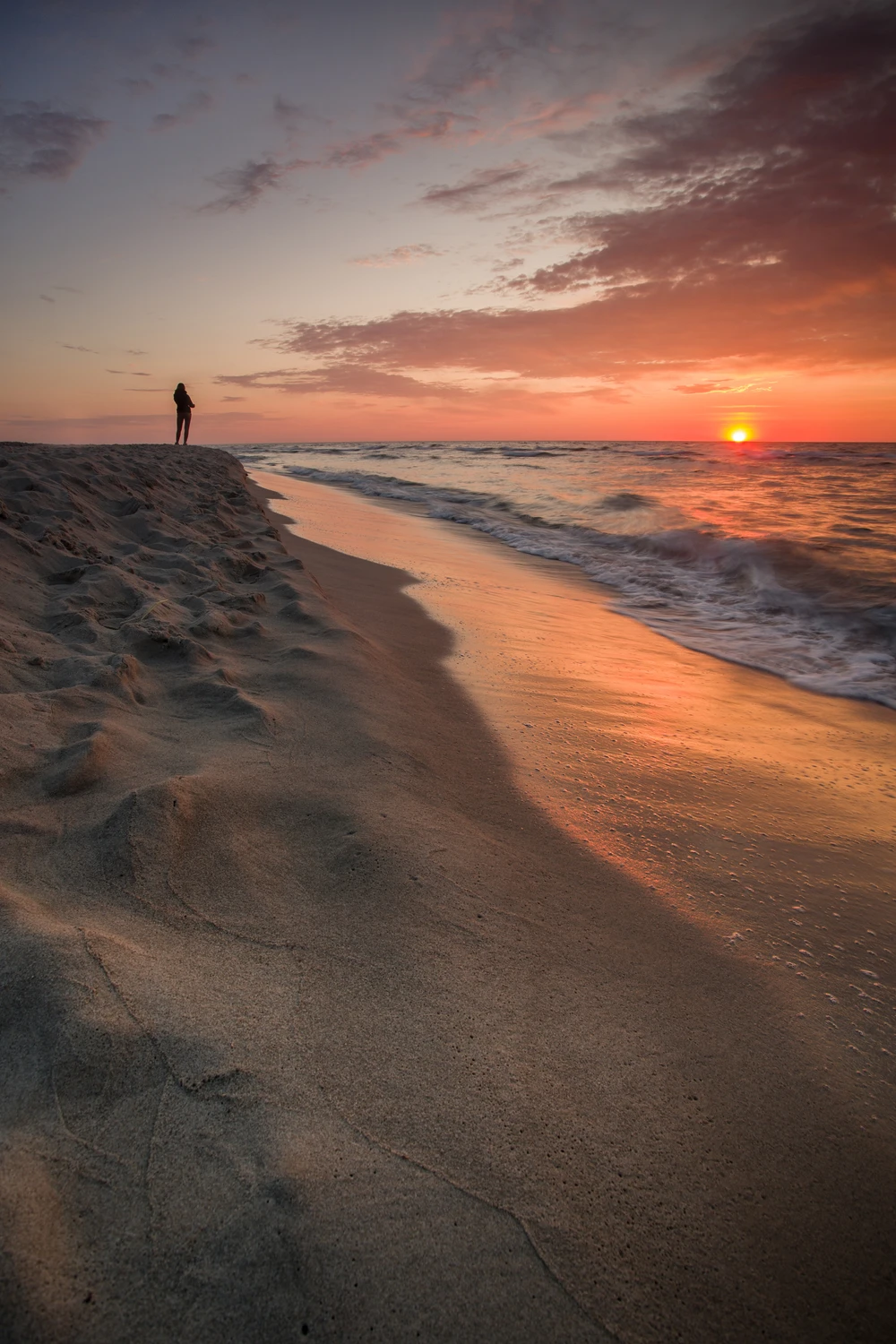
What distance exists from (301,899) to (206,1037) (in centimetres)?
41

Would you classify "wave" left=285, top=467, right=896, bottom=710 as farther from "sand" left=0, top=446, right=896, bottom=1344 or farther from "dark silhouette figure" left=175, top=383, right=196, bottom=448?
"dark silhouette figure" left=175, top=383, right=196, bottom=448

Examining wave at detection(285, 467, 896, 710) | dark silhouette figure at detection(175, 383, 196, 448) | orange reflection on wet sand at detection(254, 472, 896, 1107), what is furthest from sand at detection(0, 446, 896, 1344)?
dark silhouette figure at detection(175, 383, 196, 448)

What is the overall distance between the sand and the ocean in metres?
3.21

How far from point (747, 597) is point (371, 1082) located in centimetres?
642

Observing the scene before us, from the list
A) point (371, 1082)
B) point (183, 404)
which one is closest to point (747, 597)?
point (371, 1082)

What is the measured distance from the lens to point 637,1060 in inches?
46.4

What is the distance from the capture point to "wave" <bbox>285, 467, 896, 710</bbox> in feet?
14.6

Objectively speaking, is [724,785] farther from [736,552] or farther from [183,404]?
[183,404]

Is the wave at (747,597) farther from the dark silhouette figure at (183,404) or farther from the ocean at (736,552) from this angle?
the dark silhouette figure at (183,404)

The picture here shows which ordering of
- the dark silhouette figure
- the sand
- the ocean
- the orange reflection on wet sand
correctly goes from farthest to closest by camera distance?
the dark silhouette figure, the ocean, the orange reflection on wet sand, the sand

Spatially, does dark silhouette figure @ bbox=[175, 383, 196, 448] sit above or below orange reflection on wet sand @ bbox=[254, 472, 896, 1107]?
above

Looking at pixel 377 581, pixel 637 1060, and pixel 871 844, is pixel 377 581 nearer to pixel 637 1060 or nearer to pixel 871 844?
pixel 871 844

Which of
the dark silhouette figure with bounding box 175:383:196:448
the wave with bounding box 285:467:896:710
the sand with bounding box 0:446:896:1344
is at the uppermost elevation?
the dark silhouette figure with bounding box 175:383:196:448

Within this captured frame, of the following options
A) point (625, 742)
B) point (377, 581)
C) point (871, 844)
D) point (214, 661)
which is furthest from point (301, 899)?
point (377, 581)
